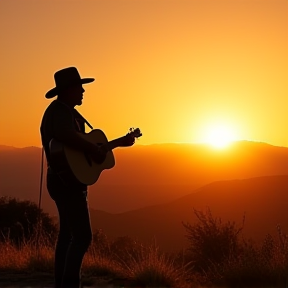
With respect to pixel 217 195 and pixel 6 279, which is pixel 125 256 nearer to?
pixel 6 279

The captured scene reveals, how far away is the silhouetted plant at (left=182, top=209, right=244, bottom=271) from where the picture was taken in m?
8.94

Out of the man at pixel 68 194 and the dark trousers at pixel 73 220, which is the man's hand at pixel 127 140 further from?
the dark trousers at pixel 73 220

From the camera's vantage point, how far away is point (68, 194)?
17.8 ft

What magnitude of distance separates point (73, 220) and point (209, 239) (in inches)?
155

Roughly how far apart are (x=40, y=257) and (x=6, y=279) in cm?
73

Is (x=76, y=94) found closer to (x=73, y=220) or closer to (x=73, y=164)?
(x=73, y=164)

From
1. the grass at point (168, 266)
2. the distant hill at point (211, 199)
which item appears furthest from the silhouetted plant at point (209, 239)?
the distant hill at point (211, 199)

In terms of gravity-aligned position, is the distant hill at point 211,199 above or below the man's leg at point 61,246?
above

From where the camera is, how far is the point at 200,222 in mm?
9273

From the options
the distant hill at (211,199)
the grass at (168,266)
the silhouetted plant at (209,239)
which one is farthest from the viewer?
the distant hill at (211,199)

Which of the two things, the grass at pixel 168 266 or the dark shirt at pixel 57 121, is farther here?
the grass at pixel 168 266

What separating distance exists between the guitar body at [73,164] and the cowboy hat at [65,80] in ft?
1.47

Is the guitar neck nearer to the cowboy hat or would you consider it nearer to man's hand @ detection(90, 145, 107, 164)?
man's hand @ detection(90, 145, 107, 164)

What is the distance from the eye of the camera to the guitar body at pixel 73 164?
5.43 m
